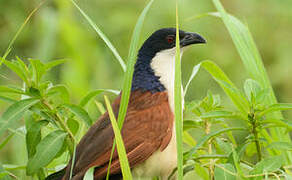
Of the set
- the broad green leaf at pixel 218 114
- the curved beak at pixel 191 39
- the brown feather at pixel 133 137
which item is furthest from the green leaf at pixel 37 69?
the curved beak at pixel 191 39

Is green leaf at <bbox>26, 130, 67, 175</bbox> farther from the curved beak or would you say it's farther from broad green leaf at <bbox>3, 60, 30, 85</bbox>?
the curved beak

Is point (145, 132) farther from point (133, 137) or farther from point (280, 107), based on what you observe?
point (280, 107)

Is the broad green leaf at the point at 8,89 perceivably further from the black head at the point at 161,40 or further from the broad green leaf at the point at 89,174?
the black head at the point at 161,40

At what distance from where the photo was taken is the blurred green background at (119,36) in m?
3.80

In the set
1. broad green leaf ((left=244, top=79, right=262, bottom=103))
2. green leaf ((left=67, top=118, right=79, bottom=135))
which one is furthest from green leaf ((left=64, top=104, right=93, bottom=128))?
broad green leaf ((left=244, top=79, right=262, bottom=103))

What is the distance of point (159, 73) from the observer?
7.33ft

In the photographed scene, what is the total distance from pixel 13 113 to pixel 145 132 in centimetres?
51

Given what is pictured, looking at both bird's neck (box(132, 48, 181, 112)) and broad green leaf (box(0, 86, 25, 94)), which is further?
bird's neck (box(132, 48, 181, 112))

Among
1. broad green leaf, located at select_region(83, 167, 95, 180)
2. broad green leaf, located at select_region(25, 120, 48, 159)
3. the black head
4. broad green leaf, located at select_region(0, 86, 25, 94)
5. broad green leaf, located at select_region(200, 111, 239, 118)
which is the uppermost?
the black head

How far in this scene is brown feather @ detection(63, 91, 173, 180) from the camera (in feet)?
5.98

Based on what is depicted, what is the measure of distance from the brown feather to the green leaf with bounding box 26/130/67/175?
0.15 m

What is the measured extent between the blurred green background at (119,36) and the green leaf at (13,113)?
1.86 meters

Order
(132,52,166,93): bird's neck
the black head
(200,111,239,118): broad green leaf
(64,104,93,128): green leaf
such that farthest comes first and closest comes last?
the black head, (132,52,166,93): bird's neck, (64,104,93,128): green leaf, (200,111,239,118): broad green leaf

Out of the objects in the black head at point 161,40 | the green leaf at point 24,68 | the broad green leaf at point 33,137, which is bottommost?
the broad green leaf at point 33,137
